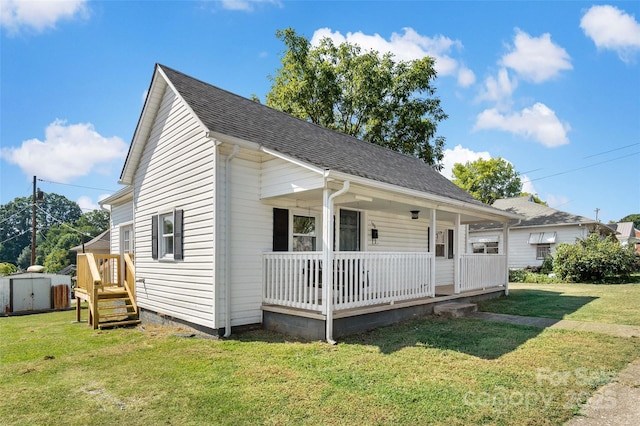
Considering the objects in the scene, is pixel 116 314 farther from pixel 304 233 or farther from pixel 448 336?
pixel 448 336

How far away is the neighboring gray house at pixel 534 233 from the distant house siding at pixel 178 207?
749 inches

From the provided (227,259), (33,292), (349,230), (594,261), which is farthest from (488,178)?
(33,292)

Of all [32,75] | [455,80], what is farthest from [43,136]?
[455,80]

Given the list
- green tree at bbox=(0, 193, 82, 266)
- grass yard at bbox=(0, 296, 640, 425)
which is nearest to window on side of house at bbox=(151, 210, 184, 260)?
grass yard at bbox=(0, 296, 640, 425)

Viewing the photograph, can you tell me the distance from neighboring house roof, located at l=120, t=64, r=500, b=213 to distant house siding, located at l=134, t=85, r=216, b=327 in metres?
0.33

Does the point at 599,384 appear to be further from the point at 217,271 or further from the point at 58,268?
the point at 58,268

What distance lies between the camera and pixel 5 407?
13.2ft

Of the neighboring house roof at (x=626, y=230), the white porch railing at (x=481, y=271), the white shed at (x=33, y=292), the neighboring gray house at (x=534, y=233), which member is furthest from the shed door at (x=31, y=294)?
the neighboring house roof at (x=626, y=230)

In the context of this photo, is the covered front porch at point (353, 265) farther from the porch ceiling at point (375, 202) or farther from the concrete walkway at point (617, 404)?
the concrete walkway at point (617, 404)

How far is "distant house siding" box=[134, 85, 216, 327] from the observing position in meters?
7.18

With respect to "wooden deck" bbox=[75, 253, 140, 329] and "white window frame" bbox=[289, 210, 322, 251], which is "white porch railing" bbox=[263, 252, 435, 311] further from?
"wooden deck" bbox=[75, 253, 140, 329]

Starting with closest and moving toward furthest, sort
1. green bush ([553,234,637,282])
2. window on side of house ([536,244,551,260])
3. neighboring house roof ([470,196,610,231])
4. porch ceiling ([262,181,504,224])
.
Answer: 1. porch ceiling ([262,181,504,224])
2. green bush ([553,234,637,282])
3. neighboring house roof ([470,196,610,231])
4. window on side of house ([536,244,551,260])

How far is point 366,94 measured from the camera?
71.2 feet

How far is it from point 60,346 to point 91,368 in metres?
2.34
